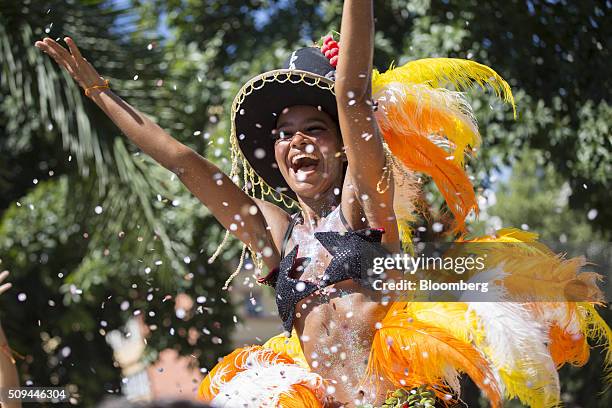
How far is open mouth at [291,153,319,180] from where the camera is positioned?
246 cm

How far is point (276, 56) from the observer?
18.1 ft

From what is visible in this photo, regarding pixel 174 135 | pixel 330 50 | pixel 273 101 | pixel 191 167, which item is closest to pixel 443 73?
pixel 330 50

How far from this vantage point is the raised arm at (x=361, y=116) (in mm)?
2088

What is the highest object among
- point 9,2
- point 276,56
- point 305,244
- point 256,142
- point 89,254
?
point 9,2

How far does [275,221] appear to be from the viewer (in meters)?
2.68

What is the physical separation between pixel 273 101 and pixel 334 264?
22.1 inches

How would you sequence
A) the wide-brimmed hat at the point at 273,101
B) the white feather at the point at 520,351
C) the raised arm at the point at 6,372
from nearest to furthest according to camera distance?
the white feather at the point at 520,351
the wide-brimmed hat at the point at 273,101
the raised arm at the point at 6,372

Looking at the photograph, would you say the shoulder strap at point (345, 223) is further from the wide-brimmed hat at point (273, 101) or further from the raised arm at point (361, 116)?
the wide-brimmed hat at point (273, 101)

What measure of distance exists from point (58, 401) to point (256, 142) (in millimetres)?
2244

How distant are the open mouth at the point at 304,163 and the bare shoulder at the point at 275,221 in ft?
0.80

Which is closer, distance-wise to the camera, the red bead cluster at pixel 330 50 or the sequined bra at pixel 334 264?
the sequined bra at pixel 334 264

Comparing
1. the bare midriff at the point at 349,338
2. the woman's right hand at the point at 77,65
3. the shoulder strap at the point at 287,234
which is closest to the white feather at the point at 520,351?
the bare midriff at the point at 349,338

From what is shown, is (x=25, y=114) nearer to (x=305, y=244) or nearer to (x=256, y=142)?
(x=256, y=142)

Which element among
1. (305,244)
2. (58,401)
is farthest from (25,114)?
(305,244)
